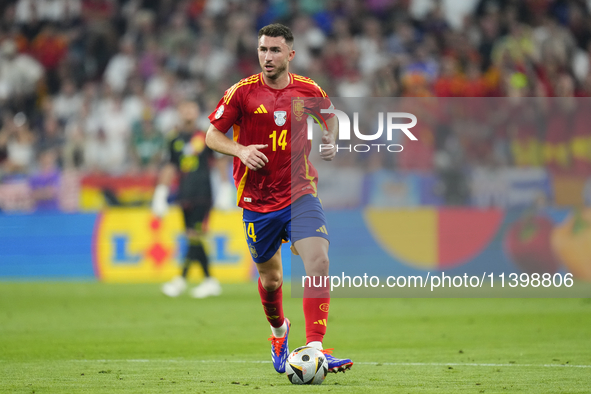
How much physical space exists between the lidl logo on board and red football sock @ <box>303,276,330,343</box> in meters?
9.46

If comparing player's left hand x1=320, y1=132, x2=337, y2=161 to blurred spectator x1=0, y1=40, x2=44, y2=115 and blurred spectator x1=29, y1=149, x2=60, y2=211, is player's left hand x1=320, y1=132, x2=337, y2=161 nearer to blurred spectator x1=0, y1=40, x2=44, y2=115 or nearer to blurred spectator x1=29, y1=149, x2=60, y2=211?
blurred spectator x1=29, y1=149, x2=60, y2=211

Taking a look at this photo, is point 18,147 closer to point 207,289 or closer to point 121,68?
point 121,68

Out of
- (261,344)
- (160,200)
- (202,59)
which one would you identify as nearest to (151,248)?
(160,200)

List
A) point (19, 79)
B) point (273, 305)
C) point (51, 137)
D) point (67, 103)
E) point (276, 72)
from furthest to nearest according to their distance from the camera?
point (19, 79) < point (67, 103) < point (51, 137) < point (273, 305) < point (276, 72)

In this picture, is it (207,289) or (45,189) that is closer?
(207,289)

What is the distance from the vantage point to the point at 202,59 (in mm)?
19109

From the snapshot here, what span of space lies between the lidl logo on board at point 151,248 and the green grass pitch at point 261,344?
6.61 ft

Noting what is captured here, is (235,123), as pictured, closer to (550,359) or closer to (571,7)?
(550,359)

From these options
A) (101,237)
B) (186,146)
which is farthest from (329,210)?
(101,237)

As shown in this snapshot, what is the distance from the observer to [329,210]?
14500 millimetres

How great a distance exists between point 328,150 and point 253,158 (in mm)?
555

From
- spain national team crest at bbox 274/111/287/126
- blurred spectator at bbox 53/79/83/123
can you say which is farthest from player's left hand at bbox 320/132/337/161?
blurred spectator at bbox 53/79/83/123

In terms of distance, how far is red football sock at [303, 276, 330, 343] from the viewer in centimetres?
572

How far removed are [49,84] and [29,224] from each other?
17.6 ft
